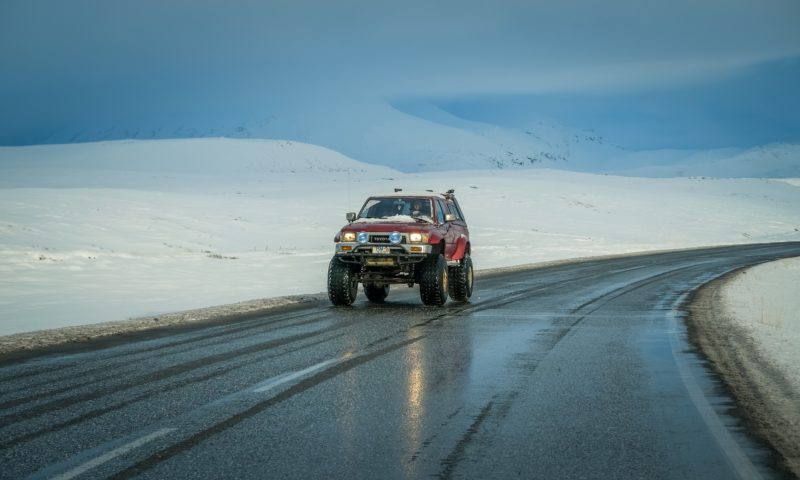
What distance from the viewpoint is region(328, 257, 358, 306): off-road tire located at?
15844mm

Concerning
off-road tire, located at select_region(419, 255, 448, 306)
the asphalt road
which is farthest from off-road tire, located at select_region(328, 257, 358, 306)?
the asphalt road

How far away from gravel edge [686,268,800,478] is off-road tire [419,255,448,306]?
4.41 metres

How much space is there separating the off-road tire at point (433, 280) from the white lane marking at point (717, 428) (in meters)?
5.93

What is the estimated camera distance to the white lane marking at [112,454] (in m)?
5.21

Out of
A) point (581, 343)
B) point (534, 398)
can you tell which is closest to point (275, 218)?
point (581, 343)

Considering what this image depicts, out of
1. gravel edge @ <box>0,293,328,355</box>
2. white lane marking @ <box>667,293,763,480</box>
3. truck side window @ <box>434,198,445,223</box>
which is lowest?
white lane marking @ <box>667,293,763,480</box>

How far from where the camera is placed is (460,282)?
16.8m

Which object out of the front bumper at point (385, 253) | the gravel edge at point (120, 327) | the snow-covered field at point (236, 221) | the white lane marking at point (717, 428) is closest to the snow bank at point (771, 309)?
the white lane marking at point (717, 428)

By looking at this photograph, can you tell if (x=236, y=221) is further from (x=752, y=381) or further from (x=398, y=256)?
(x=752, y=381)

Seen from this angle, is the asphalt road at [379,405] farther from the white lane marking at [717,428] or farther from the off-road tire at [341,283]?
the off-road tire at [341,283]

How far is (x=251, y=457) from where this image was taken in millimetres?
5613

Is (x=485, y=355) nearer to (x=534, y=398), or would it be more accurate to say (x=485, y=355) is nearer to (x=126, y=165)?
(x=534, y=398)

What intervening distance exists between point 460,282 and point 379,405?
969 centimetres

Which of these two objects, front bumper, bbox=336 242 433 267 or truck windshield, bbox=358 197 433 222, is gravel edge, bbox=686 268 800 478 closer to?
front bumper, bbox=336 242 433 267
